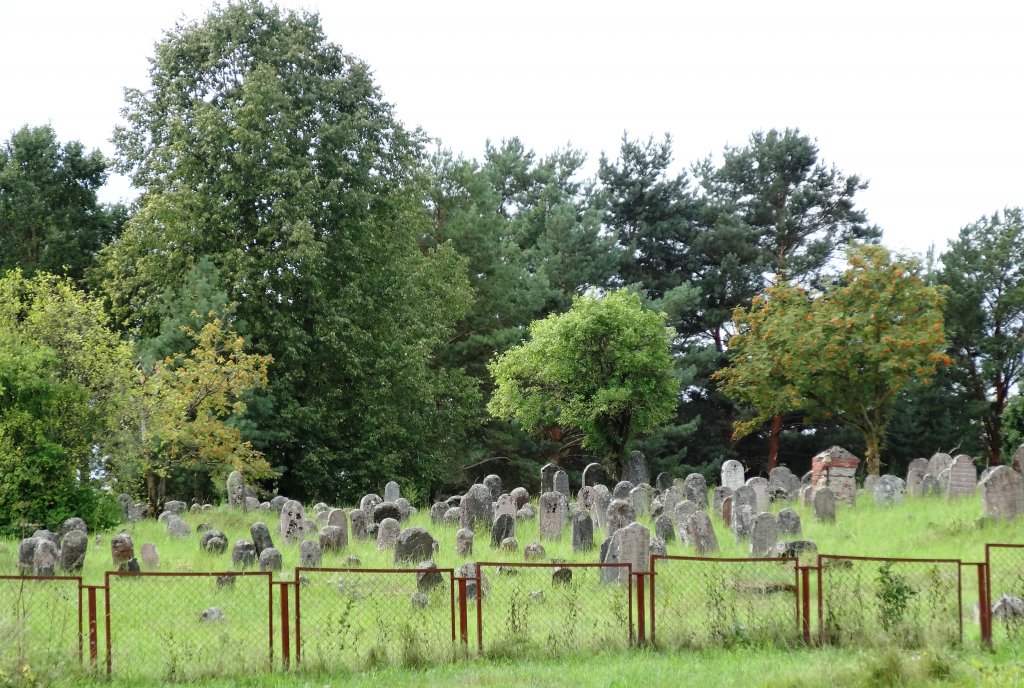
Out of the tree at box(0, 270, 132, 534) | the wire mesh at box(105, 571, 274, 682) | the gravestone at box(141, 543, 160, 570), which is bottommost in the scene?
the wire mesh at box(105, 571, 274, 682)

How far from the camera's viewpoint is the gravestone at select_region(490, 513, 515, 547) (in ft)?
72.6

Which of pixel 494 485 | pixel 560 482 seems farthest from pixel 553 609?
pixel 494 485

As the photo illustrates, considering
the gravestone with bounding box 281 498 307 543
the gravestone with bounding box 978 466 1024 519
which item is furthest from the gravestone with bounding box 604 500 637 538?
the gravestone with bounding box 281 498 307 543

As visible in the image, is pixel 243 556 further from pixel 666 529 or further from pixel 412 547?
pixel 666 529

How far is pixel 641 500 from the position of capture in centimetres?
2669

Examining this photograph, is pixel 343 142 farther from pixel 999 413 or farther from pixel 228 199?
pixel 999 413

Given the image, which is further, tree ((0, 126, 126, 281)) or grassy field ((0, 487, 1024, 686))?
tree ((0, 126, 126, 281))

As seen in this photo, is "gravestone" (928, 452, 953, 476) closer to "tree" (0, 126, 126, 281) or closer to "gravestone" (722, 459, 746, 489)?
"gravestone" (722, 459, 746, 489)

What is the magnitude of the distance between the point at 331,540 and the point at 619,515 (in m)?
5.39

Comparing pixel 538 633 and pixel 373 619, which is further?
pixel 373 619

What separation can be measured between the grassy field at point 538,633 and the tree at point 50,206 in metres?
25.4

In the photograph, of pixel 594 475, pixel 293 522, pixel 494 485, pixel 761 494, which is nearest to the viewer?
pixel 293 522

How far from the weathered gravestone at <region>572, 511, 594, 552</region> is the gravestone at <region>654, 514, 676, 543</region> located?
126 cm

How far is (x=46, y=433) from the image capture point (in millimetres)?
24422
